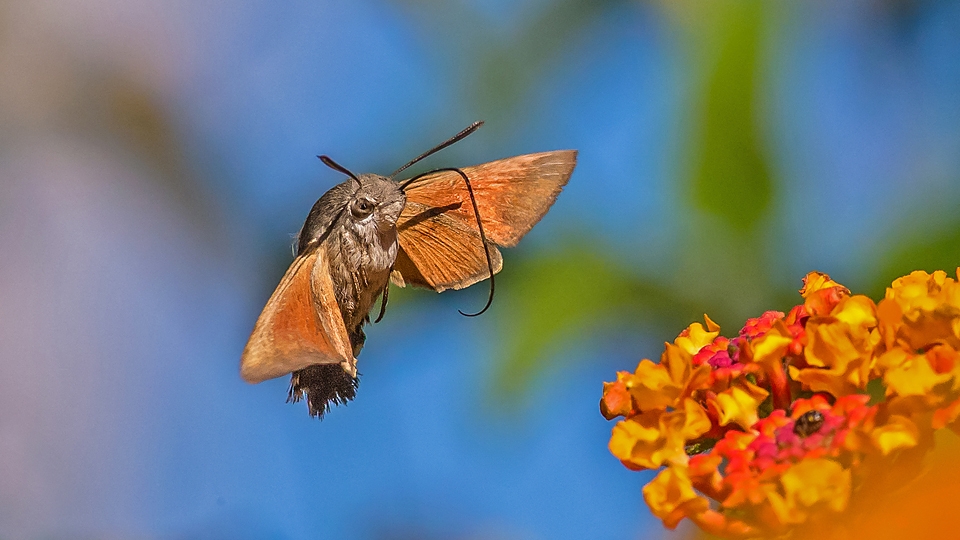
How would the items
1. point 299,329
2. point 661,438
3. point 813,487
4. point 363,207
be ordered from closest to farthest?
point 813,487
point 661,438
point 299,329
point 363,207

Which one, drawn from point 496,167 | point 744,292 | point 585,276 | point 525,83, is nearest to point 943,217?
point 744,292

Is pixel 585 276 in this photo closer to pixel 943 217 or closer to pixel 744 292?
pixel 744 292

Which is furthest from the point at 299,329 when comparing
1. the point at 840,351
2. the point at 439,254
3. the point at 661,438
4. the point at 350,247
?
the point at 840,351

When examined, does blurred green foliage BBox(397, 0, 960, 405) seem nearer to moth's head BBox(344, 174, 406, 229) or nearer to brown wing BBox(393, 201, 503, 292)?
brown wing BBox(393, 201, 503, 292)

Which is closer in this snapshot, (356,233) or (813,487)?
(813,487)

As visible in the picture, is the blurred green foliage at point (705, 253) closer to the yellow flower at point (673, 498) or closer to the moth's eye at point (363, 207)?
the moth's eye at point (363, 207)

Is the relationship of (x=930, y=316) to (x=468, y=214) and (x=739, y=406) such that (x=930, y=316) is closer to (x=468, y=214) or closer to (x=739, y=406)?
(x=739, y=406)
